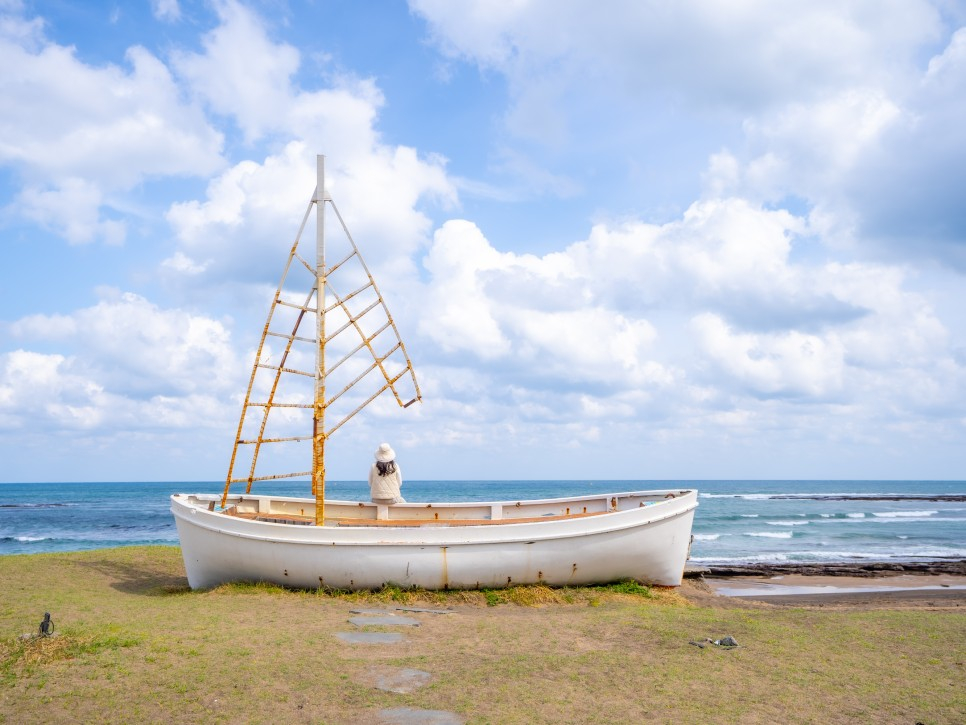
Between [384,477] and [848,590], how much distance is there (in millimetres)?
10957

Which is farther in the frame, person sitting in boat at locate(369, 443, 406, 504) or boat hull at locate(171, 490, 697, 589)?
person sitting in boat at locate(369, 443, 406, 504)

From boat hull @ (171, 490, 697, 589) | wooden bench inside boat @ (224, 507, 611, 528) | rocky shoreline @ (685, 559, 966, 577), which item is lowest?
rocky shoreline @ (685, 559, 966, 577)

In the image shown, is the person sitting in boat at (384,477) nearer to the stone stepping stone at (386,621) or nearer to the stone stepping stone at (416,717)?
the stone stepping stone at (386,621)

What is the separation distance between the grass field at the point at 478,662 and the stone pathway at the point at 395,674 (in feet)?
0.35

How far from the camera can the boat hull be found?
1157cm

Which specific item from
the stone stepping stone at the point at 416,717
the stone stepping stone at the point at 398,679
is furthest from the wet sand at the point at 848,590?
the stone stepping stone at the point at 416,717

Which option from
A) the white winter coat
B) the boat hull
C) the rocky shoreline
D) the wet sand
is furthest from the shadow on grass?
the rocky shoreline

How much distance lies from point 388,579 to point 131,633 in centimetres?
418

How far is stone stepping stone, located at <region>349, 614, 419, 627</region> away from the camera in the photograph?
9500mm

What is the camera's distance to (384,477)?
14.4m

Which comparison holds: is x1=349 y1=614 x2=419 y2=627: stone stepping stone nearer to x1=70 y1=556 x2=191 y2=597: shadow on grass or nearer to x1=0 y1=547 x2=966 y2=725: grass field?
x1=0 y1=547 x2=966 y2=725: grass field

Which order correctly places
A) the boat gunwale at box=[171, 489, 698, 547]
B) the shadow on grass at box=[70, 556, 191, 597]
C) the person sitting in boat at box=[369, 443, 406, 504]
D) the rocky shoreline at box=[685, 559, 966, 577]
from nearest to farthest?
1. the boat gunwale at box=[171, 489, 698, 547]
2. the shadow on grass at box=[70, 556, 191, 597]
3. the person sitting in boat at box=[369, 443, 406, 504]
4. the rocky shoreline at box=[685, 559, 966, 577]

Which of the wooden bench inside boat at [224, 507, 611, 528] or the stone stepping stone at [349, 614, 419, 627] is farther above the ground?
the wooden bench inside boat at [224, 507, 611, 528]

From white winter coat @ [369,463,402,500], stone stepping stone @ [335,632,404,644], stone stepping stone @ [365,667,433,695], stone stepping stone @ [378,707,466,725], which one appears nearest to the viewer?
stone stepping stone @ [378,707,466,725]
